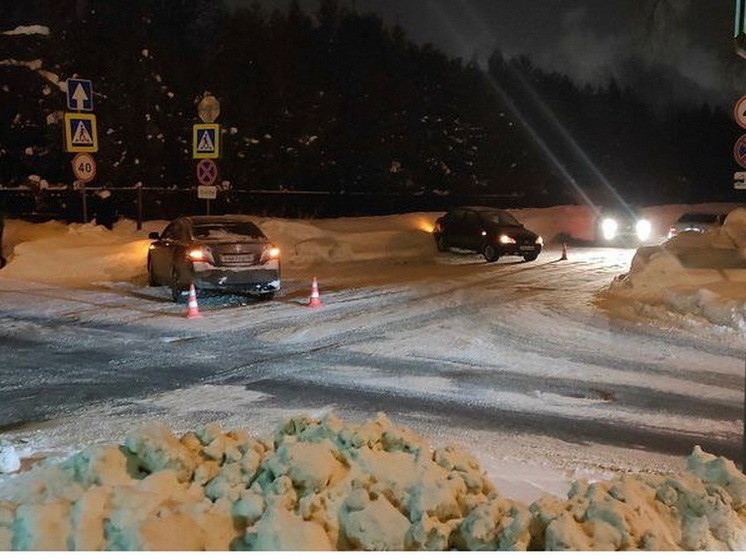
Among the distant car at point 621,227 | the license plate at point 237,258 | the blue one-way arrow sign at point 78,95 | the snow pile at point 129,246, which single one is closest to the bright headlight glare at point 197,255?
the license plate at point 237,258

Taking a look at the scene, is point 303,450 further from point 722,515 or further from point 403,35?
point 403,35

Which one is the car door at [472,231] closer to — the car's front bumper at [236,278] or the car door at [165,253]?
the car's front bumper at [236,278]

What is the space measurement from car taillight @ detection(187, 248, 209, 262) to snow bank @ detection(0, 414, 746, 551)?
9543 mm

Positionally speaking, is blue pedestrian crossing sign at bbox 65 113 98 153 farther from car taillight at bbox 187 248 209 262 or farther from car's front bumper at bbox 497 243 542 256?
car's front bumper at bbox 497 243 542 256

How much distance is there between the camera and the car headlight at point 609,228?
32281 millimetres

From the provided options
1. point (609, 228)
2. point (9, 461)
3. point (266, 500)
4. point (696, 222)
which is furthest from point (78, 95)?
point (696, 222)

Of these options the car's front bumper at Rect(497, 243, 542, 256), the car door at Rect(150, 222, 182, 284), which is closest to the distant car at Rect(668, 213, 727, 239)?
the car's front bumper at Rect(497, 243, 542, 256)

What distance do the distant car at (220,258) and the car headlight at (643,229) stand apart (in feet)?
66.7

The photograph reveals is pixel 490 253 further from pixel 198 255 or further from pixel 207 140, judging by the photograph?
pixel 198 255

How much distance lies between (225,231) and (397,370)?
6.74 metres

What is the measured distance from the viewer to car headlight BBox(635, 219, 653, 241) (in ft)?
105

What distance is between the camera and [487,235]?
24.1m

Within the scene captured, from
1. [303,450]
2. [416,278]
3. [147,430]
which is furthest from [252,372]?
[416,278]

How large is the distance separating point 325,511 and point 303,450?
49 cm
